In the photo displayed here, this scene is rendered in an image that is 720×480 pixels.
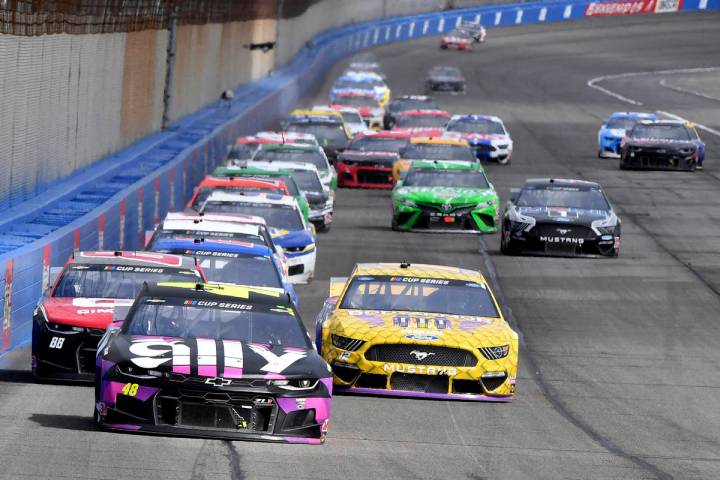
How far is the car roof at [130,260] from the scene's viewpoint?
16172mm

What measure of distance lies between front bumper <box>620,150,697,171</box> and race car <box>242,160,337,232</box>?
1410 centimetres

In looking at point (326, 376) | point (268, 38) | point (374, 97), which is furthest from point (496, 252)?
point (268, 38)

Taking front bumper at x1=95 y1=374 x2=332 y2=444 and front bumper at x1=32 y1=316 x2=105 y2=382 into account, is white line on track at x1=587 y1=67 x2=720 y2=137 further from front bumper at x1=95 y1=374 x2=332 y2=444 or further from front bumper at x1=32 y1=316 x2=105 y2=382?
front bumper at x1=95 y1=374 x2=332 y2=444

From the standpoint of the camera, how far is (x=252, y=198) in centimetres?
2472

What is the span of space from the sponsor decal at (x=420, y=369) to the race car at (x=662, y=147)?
28595 mm

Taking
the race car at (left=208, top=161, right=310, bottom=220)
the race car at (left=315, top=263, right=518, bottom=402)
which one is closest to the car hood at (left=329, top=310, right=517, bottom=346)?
the race car at (left=315, top=263, right=518, bottom=402)

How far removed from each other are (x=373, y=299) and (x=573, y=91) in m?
60.5

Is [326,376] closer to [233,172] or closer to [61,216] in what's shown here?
[61,216]

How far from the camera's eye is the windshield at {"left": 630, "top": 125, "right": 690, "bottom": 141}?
4291 cm

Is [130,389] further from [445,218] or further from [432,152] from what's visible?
[432,152]

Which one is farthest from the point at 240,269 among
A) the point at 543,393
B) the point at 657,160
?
the point at 657,160

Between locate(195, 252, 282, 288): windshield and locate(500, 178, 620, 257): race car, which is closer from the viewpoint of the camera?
locate(195, 252, 282, 288): windshield

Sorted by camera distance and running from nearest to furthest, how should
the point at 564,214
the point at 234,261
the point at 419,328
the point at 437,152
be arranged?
the point at 419,328 < the point at 234,261 < the point at 564,214 < the point at 437,152

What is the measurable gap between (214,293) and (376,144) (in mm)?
26026
